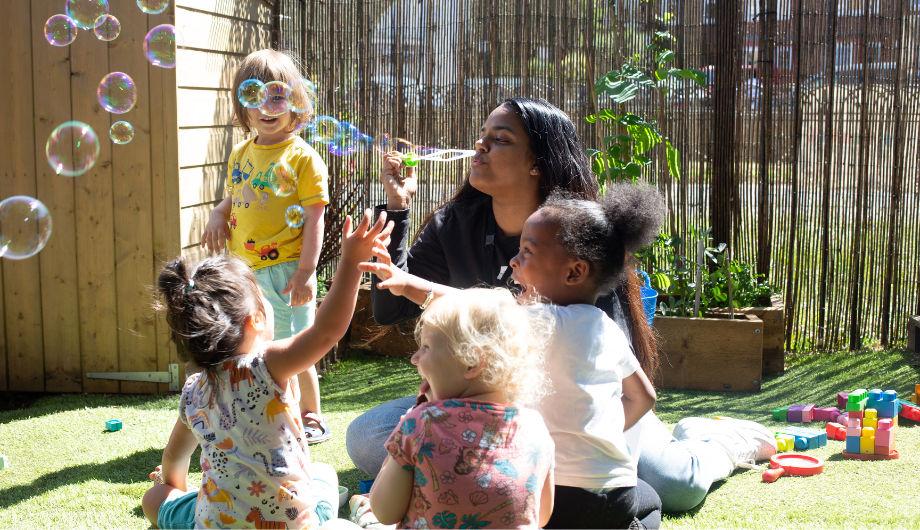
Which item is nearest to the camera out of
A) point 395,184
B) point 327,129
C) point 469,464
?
point 469,464

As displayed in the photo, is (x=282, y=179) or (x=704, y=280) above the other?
(x=282, y=179)

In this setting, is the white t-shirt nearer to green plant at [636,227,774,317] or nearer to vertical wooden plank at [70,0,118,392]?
green plant at [636,227,774,317]

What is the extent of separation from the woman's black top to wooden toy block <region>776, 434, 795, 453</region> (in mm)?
1252

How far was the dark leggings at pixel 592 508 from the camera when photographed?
157 centimetres

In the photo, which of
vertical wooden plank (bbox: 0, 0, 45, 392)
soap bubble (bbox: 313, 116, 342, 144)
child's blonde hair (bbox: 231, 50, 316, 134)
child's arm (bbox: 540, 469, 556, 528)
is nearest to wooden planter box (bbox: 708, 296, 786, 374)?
soap bubble (bbox: 313, 116, 342, 144)

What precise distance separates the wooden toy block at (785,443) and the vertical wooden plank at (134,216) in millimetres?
2724

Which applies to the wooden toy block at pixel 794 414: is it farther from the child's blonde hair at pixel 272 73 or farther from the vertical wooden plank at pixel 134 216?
the vertical wooden plank at pixel 134 216

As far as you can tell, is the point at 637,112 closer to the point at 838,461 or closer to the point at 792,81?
the point at 792,81

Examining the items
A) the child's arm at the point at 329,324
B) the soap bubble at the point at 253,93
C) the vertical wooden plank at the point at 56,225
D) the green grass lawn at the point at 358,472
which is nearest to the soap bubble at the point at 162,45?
the vertical wooden plank at the point at 56,225

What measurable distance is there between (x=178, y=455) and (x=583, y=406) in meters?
1.01

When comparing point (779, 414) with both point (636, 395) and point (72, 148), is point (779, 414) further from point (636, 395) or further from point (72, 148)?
point (72, 148)

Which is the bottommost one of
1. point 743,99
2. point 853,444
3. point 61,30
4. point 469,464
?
point 853,444

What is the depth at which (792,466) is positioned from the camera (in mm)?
2406

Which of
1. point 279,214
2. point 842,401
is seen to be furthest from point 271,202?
point 842,401
